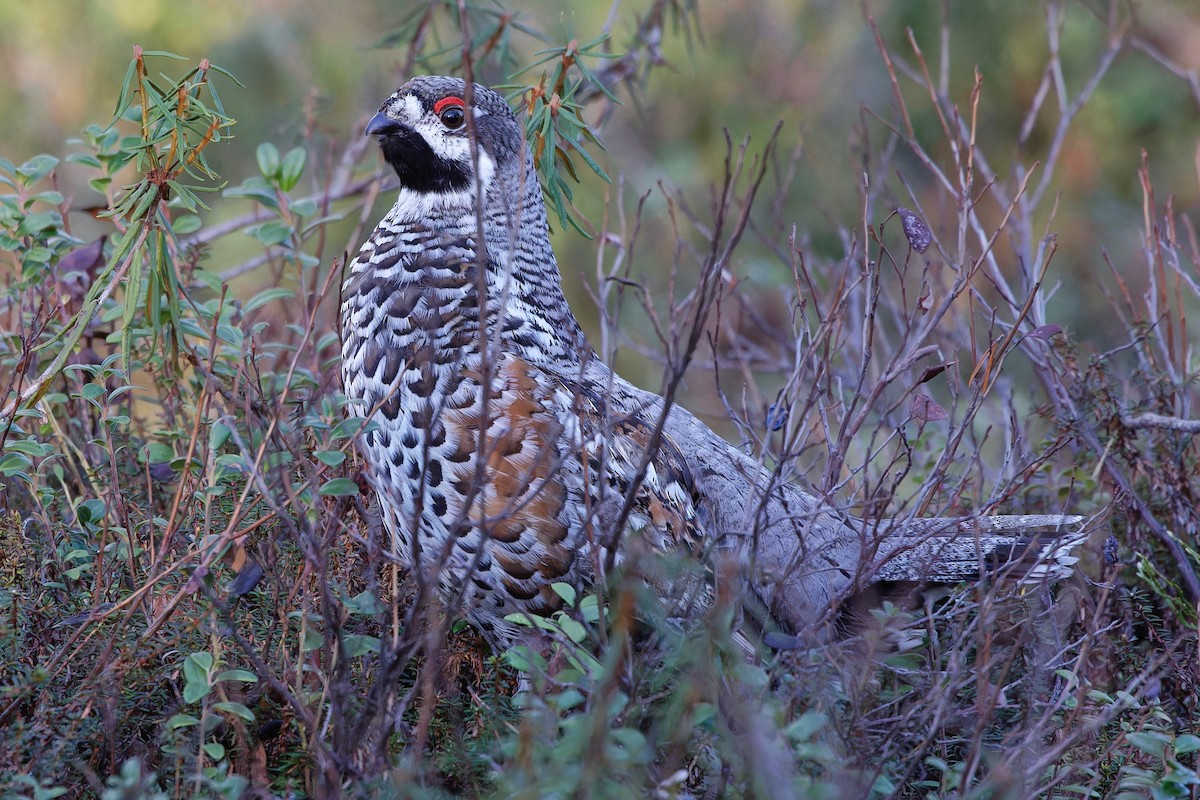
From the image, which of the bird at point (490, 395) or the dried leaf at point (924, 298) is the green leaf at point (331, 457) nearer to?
the bird at point (490, 395)

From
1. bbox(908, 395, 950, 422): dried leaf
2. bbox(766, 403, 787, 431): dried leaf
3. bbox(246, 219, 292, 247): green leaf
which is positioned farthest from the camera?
bbox(246, 219, 292, 247): green leaf

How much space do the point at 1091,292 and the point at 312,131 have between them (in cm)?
637

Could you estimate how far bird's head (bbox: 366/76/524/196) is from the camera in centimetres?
430

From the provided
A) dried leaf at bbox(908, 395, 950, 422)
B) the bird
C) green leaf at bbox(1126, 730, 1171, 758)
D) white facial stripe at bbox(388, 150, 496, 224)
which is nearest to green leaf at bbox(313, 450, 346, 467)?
the bird

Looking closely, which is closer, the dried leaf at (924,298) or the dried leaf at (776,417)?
the dried leaf at (924,298)

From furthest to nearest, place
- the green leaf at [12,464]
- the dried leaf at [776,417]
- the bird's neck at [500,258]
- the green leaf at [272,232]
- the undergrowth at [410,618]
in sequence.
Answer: the bird's neck at [500,258], the green leaf at [272,232], the dried leaf at [776,417], the green leaf at [12,464], the undergrowth at [410,618]

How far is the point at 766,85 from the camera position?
9.86 meters

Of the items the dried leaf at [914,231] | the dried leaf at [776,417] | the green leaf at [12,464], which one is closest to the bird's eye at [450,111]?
the dried leaf at [776,417]

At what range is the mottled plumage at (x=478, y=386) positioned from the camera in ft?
11.8

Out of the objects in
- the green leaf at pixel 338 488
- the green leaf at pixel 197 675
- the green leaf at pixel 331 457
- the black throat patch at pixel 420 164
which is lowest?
the green leaf at pixel 197 675

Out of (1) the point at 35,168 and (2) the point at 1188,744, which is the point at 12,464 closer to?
(1) the point at 35,168

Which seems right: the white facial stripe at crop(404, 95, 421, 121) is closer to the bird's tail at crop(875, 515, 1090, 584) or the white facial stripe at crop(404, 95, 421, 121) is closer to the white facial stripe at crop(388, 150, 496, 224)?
the white facial stripe at crop(388, 150, 496, 224)

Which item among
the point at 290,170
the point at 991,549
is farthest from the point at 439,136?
the point at 991,549

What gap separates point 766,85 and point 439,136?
20.2 feet
